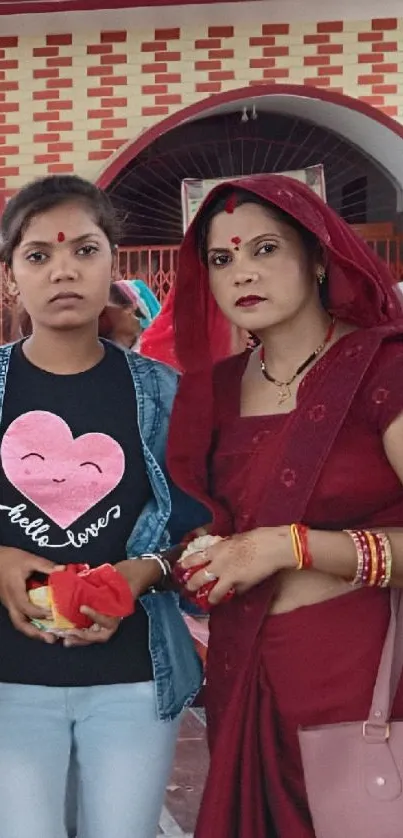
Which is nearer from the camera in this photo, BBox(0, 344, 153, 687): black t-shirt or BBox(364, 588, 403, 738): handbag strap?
BBox(364, 588, 403, 738): handbag strap

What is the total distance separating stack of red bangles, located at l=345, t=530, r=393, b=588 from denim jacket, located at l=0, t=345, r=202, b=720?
13.5 inches

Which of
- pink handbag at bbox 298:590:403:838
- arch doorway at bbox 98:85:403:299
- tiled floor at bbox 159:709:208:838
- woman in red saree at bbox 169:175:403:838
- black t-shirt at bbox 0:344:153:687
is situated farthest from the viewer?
arch doorway at bbox 98:85:403:299

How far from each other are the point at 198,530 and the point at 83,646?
0.83 ft

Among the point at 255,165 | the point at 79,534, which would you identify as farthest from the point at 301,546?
the point at 255,165

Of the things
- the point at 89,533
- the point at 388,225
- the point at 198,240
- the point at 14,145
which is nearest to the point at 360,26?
the point at 388,225

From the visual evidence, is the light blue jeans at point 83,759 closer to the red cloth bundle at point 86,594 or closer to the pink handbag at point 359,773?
the red cloth bundle at point 86,594

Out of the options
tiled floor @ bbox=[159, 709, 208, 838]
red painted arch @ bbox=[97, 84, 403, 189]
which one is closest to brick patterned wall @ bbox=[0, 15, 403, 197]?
red painted arch @ bbox=[97, 84, 403, 189]

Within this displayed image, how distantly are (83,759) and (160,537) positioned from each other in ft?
1.15

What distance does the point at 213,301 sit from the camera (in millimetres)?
1595

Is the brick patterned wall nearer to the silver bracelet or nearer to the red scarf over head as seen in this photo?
the red scarf over head

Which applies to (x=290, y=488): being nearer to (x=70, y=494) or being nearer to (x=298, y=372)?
(x=298, y=372)

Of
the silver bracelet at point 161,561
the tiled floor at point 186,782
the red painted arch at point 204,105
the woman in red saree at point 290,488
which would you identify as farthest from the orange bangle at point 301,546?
the red painted arch at point 204,105

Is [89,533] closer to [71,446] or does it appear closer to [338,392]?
[71,446]

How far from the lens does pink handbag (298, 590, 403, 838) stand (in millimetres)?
1266
